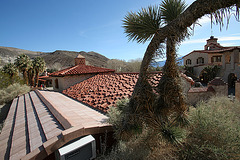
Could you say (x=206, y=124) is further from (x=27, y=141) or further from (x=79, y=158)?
(x=27, y=141)

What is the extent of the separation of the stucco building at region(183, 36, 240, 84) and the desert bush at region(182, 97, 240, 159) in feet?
84.1

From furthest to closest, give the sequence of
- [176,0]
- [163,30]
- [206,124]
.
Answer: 1. [206,124]
2. [176,0]
3. [163,30]

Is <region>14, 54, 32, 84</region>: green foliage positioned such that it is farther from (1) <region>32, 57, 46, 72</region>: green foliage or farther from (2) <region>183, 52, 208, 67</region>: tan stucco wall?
(2) <region>183, 52, 208, 67</region>: tan stucco wall

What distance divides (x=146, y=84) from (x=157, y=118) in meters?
0.89

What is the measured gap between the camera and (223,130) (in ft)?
9.35

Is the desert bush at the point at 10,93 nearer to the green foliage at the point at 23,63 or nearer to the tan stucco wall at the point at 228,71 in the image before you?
the green foliage at the point at 23,63

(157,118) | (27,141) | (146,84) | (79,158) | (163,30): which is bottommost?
(79,158)

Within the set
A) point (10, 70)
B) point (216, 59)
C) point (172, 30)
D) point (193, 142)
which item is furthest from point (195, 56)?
point (10, 70)

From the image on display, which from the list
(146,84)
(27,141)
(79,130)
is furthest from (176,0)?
(27,141)

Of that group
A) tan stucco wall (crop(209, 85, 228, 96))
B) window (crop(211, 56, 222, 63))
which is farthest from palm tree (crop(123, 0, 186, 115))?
window (crop(211, 56, 222, 63))

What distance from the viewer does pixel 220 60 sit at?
25.4m

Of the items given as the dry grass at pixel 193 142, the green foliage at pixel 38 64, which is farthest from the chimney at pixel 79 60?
the green foliage at pixel 38 64

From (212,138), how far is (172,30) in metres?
2.76

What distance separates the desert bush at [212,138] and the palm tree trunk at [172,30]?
1413mm
